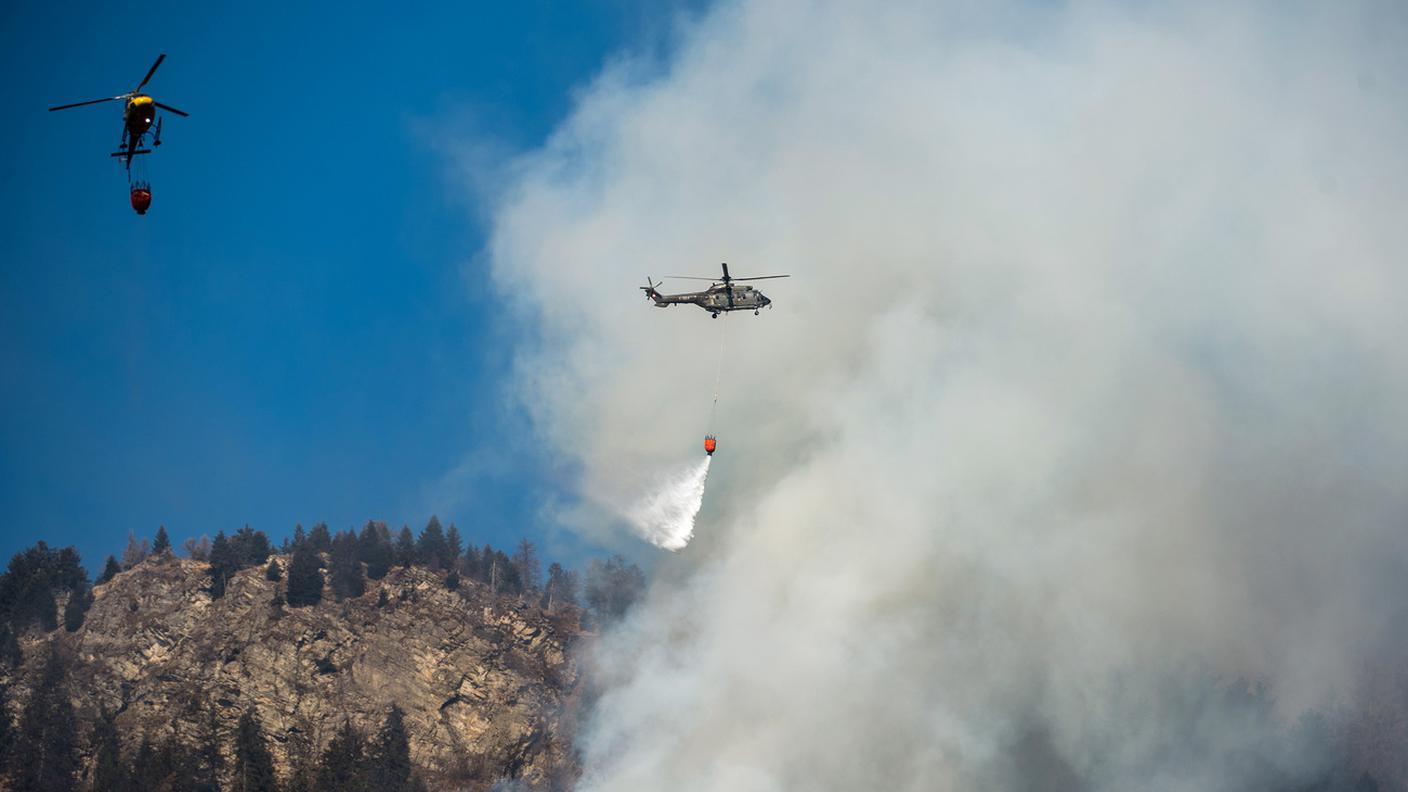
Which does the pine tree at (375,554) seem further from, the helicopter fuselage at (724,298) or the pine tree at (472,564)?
the helicopter fuselage at (724,298)

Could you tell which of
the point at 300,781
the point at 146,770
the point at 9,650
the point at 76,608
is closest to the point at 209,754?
the point at 146,770

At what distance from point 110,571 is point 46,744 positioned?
67.3ft

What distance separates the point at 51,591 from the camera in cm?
15100

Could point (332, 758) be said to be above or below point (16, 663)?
below

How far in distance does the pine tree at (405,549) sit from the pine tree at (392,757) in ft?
56.8

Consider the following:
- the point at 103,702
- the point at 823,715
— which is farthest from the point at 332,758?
the point at 823,715

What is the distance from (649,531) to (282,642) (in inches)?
1393

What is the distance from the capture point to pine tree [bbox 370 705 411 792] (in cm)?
13712

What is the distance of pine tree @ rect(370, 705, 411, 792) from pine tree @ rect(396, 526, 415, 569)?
1733 cm

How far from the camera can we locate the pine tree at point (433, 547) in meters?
159

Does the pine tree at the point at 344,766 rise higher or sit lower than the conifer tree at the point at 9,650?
lower

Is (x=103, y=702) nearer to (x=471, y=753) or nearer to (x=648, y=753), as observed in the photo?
(x=471, y=753)

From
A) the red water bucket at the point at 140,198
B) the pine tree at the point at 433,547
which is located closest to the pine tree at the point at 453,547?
the pine tree at the point at 433,547

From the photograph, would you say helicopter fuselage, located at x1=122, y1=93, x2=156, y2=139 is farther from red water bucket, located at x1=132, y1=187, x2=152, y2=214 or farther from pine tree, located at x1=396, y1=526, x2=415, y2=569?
pine tree, located at x1=396, y1=526, x2=415, y2=569
